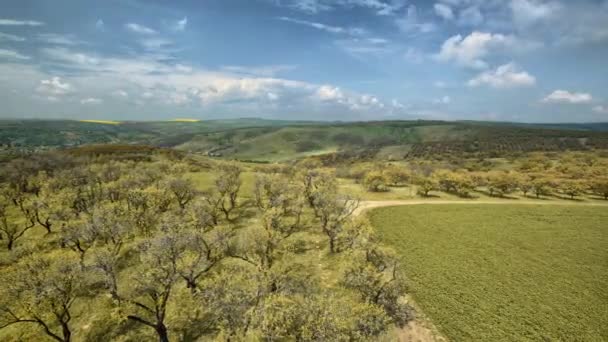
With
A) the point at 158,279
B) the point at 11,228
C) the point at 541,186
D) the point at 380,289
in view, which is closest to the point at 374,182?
the point at 541,186

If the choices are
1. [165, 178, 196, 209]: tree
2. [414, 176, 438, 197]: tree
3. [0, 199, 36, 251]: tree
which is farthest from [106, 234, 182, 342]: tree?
[414, 176, 438, 197]: tree

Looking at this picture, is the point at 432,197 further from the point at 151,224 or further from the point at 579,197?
the point at 151,224

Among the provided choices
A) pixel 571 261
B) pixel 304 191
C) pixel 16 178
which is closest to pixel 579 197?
pixel 571 261

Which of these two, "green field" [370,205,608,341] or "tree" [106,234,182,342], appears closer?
"tree" [106,234,182,342]

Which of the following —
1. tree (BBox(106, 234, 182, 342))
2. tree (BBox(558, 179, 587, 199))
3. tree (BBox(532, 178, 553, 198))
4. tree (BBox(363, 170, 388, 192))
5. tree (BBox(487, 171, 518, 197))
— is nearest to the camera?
tree (BBox(106, 234, 182, 342))

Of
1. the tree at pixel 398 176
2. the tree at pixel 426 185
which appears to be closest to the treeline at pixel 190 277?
the tree at pixel 426 185

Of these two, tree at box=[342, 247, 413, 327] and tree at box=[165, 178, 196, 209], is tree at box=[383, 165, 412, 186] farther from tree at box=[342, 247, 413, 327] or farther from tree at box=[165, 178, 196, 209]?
tree at box=[342, 247, 413, 327]
